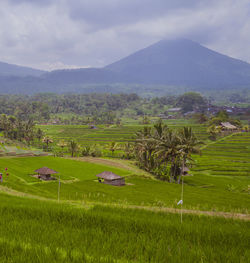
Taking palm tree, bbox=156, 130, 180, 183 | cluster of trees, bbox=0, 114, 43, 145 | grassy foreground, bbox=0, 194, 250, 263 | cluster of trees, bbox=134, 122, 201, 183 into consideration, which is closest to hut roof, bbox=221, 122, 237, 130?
cluster of trees, bbox=134, 122, 201, 183

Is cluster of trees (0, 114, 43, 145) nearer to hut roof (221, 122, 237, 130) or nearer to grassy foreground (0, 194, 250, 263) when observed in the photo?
hut roof (221, 122, 237, 130)

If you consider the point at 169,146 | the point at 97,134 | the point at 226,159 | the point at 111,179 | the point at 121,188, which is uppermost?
the point at 169,146

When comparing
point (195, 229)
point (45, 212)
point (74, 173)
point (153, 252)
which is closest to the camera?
point (153, 252)

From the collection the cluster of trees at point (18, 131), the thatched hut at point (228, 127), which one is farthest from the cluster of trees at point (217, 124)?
the cluster of trees at point (18, 131)

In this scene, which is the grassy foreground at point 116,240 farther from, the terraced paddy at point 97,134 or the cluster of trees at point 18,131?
the cluster of trees at point 18,131

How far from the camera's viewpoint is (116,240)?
178 inches

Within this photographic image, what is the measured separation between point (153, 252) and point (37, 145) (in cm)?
11243

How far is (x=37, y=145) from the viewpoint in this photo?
360ft

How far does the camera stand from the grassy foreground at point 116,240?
3.70m

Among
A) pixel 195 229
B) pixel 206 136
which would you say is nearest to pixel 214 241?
pixel 195 229

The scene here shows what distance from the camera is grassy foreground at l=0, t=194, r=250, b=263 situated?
3701mm

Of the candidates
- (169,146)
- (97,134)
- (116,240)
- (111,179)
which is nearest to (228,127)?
(97,134)

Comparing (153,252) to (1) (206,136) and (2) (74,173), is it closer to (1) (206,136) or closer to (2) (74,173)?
(2) (74,173)

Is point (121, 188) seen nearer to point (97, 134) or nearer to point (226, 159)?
point (226, 159)
